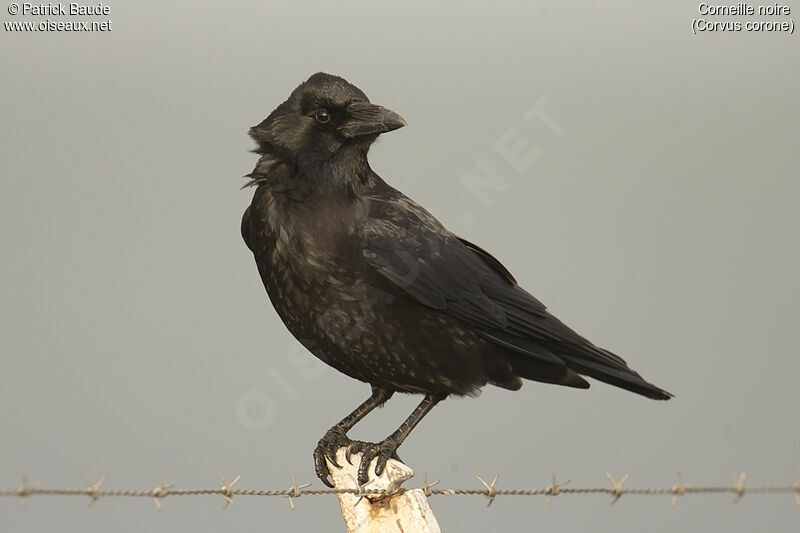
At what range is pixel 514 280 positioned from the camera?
3.88 meters

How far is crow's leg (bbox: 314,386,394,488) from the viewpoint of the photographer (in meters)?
3.72

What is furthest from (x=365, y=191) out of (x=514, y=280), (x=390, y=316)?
(x=514, y=280)

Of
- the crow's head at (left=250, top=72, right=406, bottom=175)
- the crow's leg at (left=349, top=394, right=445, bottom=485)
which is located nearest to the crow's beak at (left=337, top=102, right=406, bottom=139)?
the crow's head at (left=250, top=72, right=406, bottom=175)

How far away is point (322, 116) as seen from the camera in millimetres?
3408

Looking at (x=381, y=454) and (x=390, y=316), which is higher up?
(x=390, y=316)

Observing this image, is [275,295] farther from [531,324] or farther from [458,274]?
[531,324]

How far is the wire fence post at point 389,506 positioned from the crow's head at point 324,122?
112cm

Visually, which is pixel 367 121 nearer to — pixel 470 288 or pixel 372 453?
pixel 470 288

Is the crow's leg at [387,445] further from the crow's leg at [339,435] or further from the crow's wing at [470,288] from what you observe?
the crow's wing at [470,288]

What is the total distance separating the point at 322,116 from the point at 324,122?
0.07 ft

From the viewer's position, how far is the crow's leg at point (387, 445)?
3445mm

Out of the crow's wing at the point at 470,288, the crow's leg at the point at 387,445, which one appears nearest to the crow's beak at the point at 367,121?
the crow's wing at the point at 470,288

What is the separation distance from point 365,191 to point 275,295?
50cm

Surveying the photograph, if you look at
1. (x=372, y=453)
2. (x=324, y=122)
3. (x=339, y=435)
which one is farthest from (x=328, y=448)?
(x=324, y=122)
